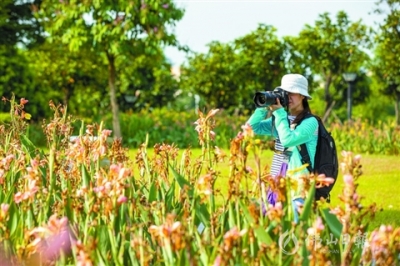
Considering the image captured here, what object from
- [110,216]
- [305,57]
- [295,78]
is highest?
[305,57]

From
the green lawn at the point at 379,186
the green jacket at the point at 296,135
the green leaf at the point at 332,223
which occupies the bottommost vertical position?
the green lawn at the point at 379,186

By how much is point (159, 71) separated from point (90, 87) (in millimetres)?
3456

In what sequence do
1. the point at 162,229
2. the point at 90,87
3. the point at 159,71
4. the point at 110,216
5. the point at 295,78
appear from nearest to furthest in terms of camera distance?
the point at 162,229 < the point at 110,216 < the point at 295,78 < the point at 90,87 < the point at 159,71

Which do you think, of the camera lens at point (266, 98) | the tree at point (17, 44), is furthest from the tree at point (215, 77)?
the camera lens at point (266, 98)

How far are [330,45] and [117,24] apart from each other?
9.34m

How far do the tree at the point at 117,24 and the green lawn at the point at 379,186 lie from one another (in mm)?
4810

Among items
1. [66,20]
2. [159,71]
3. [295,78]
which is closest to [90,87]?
[159,71]

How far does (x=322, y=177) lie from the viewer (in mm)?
2750

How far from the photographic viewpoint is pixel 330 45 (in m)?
23.6

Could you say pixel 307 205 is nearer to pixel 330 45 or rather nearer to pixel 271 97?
pixel 271 97

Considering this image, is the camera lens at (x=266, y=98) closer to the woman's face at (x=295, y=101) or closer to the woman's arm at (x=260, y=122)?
the woman's face at (x=295, y=101)

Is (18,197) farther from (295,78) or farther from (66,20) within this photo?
(66,20)

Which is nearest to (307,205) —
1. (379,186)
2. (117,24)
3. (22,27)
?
(379,186)

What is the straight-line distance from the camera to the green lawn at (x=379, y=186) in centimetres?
748
